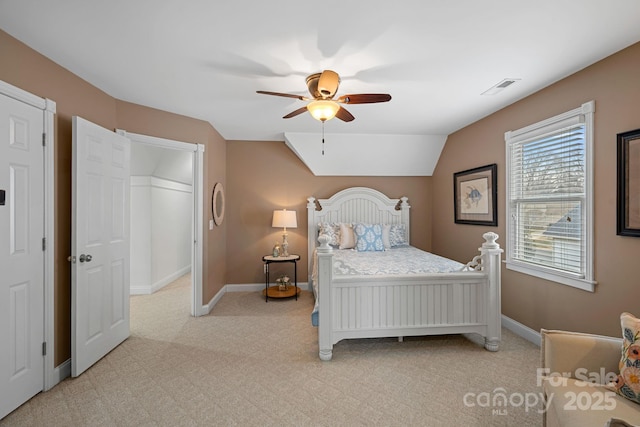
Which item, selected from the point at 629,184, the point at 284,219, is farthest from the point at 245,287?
the point at 629,184

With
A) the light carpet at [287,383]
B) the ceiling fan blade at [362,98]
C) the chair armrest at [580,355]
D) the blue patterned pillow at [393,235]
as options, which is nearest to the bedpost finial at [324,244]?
the light carpet at [287,383]

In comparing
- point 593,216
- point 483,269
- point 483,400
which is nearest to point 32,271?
point 483,400

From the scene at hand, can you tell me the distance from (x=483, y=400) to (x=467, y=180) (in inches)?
111

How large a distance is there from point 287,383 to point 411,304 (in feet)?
4.22

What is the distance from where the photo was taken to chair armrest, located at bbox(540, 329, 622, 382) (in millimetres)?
1506

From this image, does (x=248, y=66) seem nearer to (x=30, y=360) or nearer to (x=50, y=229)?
(x=50, y=229)

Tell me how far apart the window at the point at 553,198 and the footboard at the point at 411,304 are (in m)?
0.54

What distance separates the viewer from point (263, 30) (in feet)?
6.41

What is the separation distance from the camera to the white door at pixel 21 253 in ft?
6.35

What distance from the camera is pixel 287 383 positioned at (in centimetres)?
231

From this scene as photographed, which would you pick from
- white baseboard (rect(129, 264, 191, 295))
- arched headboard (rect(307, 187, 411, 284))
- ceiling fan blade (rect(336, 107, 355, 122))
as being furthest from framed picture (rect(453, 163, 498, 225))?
white baseboard (rect(129, 264, 191, 295))

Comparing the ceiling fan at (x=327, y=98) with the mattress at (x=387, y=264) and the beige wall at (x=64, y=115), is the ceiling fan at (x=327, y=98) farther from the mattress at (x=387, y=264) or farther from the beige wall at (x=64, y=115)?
the beige wall at (x=64, y=115)

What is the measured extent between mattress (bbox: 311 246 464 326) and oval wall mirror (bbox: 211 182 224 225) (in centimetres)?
177

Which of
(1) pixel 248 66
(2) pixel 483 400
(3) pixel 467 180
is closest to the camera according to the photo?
(2) pixel 483 400
